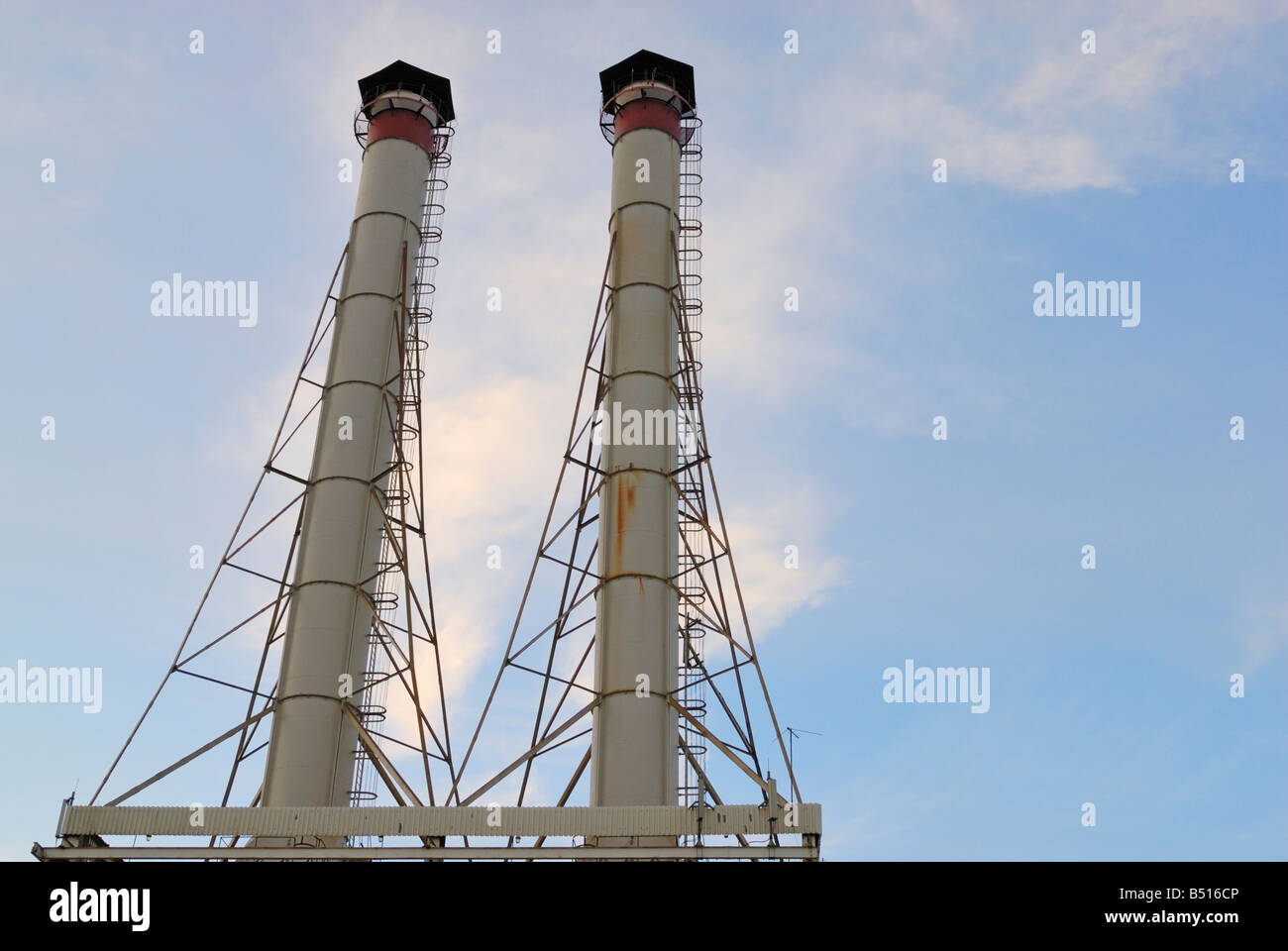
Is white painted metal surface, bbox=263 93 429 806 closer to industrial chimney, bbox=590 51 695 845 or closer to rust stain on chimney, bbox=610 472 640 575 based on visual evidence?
industrial chimney, bbox=590 51 695 845

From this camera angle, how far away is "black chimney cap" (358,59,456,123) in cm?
4266

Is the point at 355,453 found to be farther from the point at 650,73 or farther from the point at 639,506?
the point at 650,73

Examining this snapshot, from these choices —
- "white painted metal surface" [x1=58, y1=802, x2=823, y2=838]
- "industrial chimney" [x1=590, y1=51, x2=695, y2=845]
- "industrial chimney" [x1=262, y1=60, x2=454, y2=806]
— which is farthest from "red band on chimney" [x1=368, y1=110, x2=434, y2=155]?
"white painted metal surface" [x1=58, y1=802, x2=823, y2=838]

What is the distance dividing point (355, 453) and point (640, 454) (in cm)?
913

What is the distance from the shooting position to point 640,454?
35125 millimetres

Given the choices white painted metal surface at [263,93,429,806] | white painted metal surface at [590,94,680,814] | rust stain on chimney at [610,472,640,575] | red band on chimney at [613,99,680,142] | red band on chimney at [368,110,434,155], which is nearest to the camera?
white painted metal surface at [590,94,680,814]

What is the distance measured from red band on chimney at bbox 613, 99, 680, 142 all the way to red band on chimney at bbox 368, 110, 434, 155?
6936 mm

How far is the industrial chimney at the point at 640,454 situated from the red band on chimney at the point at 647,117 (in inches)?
1.9

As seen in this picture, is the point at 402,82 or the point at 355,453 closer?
the point at 355,453

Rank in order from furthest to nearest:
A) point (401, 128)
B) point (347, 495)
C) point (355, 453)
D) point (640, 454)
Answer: point (401, 128) < point (355, 453) < point (347, 495) < point (640, 454)

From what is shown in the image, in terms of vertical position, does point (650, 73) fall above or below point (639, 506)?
above

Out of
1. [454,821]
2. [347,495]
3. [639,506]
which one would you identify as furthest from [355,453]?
[454,821]
